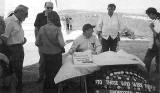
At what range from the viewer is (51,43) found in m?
3.26

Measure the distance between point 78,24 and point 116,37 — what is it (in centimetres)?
128

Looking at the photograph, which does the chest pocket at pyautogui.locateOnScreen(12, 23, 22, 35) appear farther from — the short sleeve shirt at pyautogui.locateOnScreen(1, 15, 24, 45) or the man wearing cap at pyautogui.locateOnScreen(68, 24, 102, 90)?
the man wearing cap at pyautogui.locateOnScreen(68, 24, 102, 90)

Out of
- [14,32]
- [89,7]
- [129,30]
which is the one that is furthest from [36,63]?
[129,30]

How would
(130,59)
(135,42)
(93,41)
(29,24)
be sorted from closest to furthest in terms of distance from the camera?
(130,59) < (93,41) < (29,24) < (135,42)

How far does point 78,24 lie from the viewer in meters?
5.70

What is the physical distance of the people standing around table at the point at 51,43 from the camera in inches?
125

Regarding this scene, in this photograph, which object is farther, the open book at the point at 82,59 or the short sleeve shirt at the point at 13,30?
the short sleeve shirt at the point at 13,30

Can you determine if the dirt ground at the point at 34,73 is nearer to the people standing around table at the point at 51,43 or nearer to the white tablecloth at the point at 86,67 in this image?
the people standing around table at the point at 51,43

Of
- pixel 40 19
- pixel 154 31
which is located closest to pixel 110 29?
pixel 154 31

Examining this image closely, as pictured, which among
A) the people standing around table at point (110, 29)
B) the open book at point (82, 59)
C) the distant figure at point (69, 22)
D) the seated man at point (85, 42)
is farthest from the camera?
the distant figure at point (69, 22)

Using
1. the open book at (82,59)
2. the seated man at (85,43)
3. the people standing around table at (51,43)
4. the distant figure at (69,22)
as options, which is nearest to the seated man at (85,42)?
the seated man at (85,43)

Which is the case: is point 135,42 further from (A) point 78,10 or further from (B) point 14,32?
(B) point 14,32

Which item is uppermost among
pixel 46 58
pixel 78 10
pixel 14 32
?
pixel 78 10

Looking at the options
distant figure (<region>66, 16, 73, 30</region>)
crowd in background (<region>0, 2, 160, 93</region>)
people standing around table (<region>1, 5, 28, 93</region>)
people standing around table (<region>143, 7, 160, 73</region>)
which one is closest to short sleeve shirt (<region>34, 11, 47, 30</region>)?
crowd in background (<region>0, 2, 160, 93</region>)
